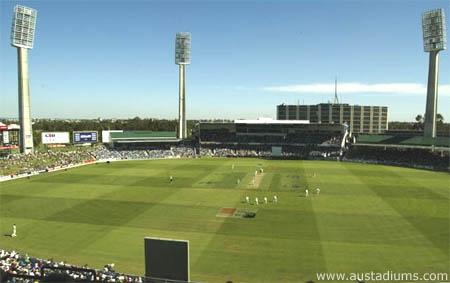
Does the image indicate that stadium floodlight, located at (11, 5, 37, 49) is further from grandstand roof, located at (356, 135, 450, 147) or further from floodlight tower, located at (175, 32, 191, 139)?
grandstand roof, located at (356, 135, 450, 147)

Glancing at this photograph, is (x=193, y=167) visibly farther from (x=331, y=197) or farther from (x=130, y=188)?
(x=331, y=197)

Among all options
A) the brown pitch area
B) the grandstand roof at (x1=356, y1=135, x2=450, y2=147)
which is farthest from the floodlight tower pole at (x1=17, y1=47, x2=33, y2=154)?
the grandstand roof at (x1=356, y1=135, x2=450, y2=147)

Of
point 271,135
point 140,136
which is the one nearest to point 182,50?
point 140,136

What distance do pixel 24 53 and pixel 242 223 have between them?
5366 cm

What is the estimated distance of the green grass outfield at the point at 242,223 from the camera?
1733 centimetres

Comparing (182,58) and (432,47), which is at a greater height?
(182,58)

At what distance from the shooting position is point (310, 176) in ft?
144

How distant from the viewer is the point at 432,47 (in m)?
55.5

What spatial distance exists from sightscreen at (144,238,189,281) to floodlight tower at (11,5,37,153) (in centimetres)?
5774

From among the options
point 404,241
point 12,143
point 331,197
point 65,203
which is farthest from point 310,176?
point 12,143

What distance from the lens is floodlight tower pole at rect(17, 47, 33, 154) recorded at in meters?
55.7

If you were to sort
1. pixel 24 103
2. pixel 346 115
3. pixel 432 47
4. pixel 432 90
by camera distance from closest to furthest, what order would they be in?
pixel 432 47
pixel 24 103
pixel 432 90
pixel 346 115

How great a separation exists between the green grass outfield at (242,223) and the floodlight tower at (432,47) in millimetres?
21372

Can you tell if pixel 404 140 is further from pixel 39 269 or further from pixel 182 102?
pixel 39 269
